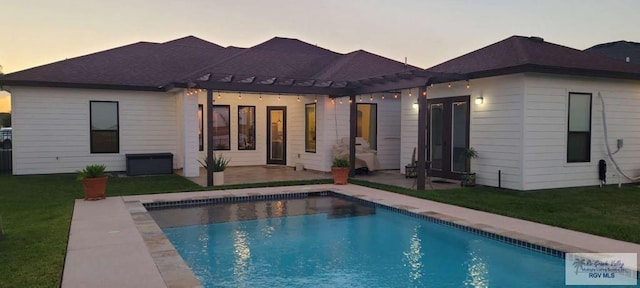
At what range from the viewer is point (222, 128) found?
15781mm

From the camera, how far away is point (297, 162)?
593 inches

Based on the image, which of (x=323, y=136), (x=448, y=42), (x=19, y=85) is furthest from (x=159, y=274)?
(x=448, y=42)

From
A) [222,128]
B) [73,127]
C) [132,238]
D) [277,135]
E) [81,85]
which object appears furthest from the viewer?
[277,135]

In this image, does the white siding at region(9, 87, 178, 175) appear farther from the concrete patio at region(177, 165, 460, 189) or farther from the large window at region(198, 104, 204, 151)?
the concrete patio at region(177, 165, 460, 189)

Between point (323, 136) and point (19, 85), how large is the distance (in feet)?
28.1

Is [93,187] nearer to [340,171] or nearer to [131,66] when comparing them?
[340,171]

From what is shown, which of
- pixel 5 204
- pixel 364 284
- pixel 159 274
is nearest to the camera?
pixel 159 274

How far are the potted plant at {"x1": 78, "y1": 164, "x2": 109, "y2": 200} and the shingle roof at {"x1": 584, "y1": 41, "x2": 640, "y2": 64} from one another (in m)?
19.9

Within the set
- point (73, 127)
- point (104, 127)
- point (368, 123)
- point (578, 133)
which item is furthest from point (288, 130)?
point (578, 133)

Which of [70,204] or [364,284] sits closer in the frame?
[364,284]

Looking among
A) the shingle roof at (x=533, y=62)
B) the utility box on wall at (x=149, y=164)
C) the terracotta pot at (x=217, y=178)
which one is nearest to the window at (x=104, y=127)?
the utility box on wall at (x=149, y=164)

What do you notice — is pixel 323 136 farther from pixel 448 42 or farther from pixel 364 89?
pixel 448 42

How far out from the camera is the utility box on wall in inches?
506

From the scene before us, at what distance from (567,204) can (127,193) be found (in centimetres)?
884
